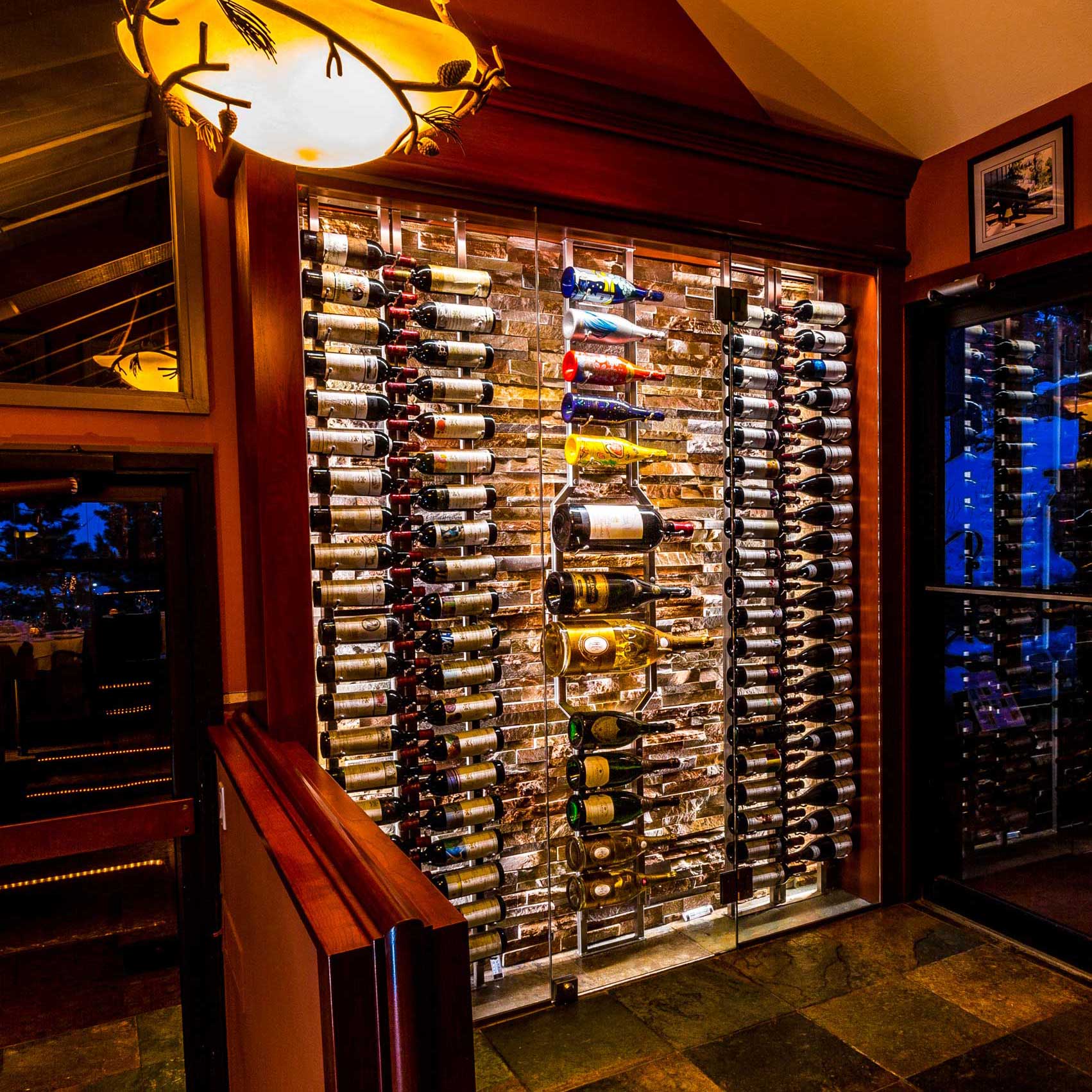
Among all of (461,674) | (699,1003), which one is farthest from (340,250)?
(699,1003)

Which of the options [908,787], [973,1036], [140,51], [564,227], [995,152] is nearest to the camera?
[140,51]

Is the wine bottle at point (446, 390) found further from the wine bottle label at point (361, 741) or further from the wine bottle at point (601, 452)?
the wine bottle label at point (361, 741)

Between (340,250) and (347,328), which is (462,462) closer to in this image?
(347,328)

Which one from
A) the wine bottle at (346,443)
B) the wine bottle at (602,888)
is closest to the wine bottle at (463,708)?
the wine bottle at (602,888)

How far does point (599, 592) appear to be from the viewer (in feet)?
8.55

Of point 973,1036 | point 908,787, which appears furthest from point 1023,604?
point 973,1036

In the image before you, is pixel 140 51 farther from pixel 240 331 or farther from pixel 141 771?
pixel 141 771

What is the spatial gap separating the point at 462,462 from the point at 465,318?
45cm

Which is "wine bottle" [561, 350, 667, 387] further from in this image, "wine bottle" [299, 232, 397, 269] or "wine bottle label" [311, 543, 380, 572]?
"wine bottle label" [311, 543, 380, 572]

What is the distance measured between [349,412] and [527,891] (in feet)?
5.50

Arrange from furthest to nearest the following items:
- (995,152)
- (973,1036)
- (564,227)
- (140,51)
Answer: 1. (995,152)
2. (564,227)
3. (973,1036)
4. (140,51)

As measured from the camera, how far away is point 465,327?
8.04ft

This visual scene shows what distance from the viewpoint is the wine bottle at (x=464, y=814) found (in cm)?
243

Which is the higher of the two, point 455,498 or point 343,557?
point 455,498
